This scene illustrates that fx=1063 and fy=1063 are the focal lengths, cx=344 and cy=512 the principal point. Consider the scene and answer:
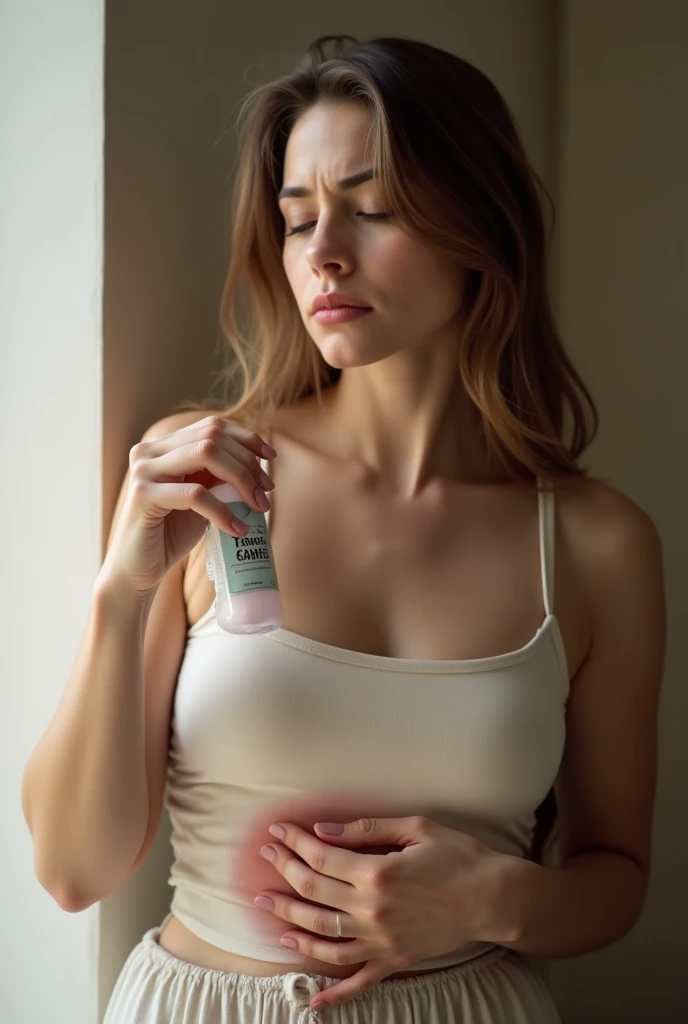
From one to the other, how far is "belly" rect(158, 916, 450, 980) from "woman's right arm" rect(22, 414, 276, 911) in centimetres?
11

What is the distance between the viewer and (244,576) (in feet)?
3.23

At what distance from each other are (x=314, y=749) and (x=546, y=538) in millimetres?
428

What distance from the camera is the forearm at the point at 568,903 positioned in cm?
119

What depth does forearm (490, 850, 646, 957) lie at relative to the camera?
1.19m

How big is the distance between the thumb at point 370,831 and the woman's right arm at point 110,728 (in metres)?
0.21

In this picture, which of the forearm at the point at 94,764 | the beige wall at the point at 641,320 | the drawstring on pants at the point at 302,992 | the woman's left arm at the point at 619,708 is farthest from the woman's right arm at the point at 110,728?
the beige wall at the point at 641,320

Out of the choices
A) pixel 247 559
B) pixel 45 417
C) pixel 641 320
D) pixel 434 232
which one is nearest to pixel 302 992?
pixel 247 559

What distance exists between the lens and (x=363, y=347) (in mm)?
1234

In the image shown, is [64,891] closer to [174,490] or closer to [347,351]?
[174,490]

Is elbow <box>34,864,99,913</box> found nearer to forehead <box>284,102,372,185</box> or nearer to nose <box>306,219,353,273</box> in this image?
nose <box>306,219,353,273</box>

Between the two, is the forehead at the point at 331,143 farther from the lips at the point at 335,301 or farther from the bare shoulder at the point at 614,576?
the bare shoulder at the point at 614,576

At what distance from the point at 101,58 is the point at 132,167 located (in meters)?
0.12

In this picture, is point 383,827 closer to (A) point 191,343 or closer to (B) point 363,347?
(B) point 363,347

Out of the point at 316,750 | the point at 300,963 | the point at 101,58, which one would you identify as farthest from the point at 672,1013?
the point at 101,58
